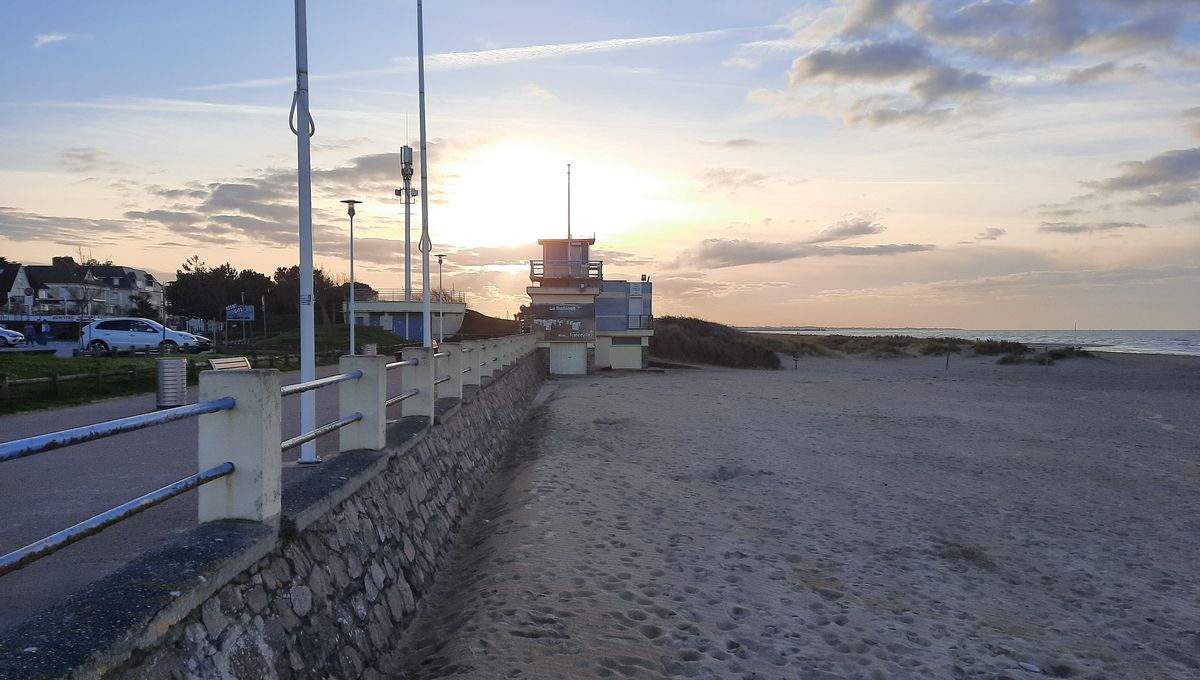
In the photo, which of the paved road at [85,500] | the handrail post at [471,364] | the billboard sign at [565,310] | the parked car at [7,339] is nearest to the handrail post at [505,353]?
the handrail post at [471,364]

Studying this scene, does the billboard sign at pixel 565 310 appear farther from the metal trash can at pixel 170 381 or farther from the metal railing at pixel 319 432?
the metal railing at pixel 319 432

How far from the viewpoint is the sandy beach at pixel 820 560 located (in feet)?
18.8

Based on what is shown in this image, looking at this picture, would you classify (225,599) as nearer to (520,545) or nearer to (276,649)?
(276,649)

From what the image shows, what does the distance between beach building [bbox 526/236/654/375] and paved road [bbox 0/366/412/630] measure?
25.8 m

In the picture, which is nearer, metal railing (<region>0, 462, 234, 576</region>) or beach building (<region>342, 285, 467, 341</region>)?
metal railing (<region>0, 462, 234, 576</region>)

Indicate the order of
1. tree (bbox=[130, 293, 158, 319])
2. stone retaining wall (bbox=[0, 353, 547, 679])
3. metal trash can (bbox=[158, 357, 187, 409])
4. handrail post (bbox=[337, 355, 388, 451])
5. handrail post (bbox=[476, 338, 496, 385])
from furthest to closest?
tree (bbox=[130, 293, 158, 319])
handrail post (bbox=[476, 338, 496, 385])
metal trash can (bbox=[158, 357, 187, 409])
handrail post (bbox=[337, 355, 388, 451])
stone retaining wall (bbox=[0, 353, 547, 679])

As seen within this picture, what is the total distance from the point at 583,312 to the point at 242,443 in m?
33.8

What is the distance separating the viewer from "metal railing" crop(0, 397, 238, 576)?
8.48ft

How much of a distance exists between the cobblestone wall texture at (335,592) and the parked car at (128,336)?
2788 centimetres

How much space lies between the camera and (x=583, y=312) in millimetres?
37844

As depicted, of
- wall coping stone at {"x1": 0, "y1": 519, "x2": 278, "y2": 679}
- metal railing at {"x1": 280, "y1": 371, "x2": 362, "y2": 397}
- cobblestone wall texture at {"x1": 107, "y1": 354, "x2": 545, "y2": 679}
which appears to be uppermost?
metal railing at {"x1": 280, "y1": 371, "x2": 362, "y2": 397}

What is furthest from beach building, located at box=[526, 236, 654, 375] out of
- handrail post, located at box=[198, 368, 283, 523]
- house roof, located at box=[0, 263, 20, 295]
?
house roof, located at box=[0, 263, 20, 295]

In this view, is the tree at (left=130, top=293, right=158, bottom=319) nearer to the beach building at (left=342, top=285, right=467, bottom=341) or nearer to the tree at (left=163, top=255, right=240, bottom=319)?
the tree at (left=163, top=255, right=240, bottom=319)

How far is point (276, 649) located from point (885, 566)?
20.2ft
